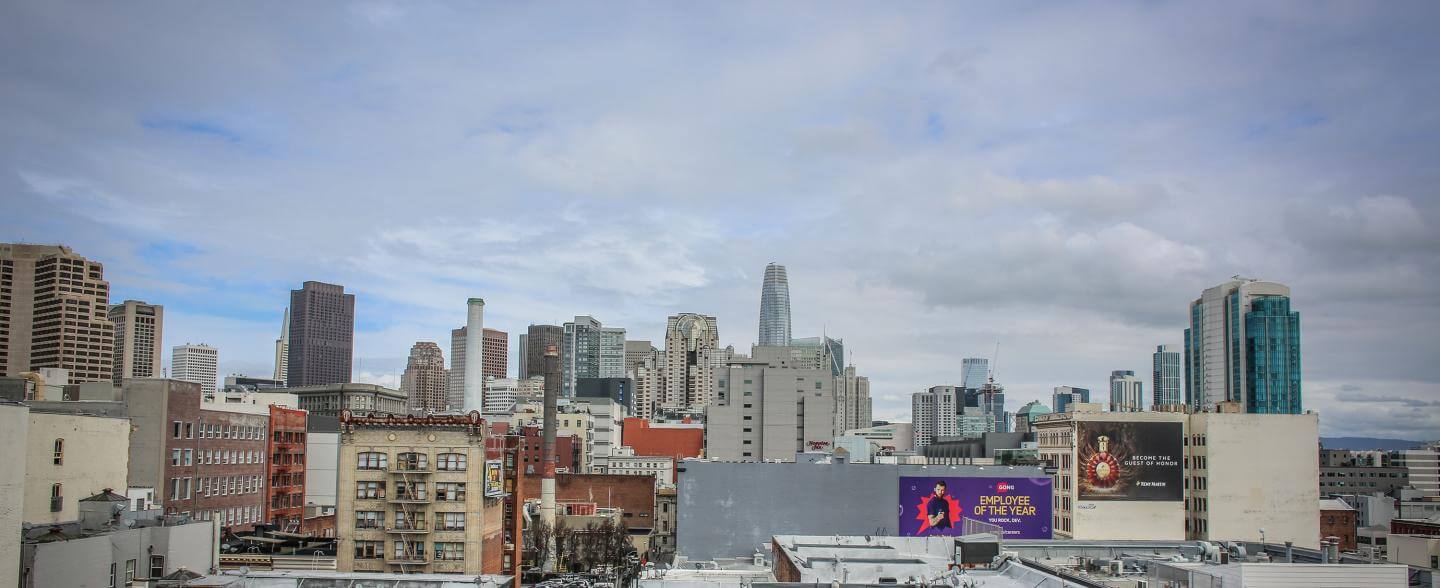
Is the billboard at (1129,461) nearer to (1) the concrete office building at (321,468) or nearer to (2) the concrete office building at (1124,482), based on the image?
(2) the concrete office building at (1124,482)

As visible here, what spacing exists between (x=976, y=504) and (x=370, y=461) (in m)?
62.4

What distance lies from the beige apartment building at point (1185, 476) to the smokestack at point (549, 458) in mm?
63213

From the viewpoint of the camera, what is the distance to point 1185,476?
135625mm

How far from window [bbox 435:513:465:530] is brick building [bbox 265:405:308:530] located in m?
42.3

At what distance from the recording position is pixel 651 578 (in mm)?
55656

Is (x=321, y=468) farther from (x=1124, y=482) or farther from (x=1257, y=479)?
(x=1257, y=479)

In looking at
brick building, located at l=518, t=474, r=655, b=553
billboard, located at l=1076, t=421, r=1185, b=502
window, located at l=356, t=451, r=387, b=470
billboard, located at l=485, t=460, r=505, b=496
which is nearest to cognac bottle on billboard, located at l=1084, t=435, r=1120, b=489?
billboard, located at l=1076, t=421, r=1185, b=502

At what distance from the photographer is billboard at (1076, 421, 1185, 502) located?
127625 mm

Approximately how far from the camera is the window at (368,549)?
76.6 metres

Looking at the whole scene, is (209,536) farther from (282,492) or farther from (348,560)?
(282,492)

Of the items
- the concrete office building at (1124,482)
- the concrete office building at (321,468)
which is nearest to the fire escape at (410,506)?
the concrete office building at (321,468)

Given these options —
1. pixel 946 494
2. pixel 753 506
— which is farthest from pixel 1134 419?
pixel 753 506

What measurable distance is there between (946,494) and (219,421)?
70640 millimetres

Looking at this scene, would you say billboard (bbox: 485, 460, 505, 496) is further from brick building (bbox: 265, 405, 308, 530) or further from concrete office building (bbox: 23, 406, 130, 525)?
brick building (bbox: 265, 405, 308, 530)
